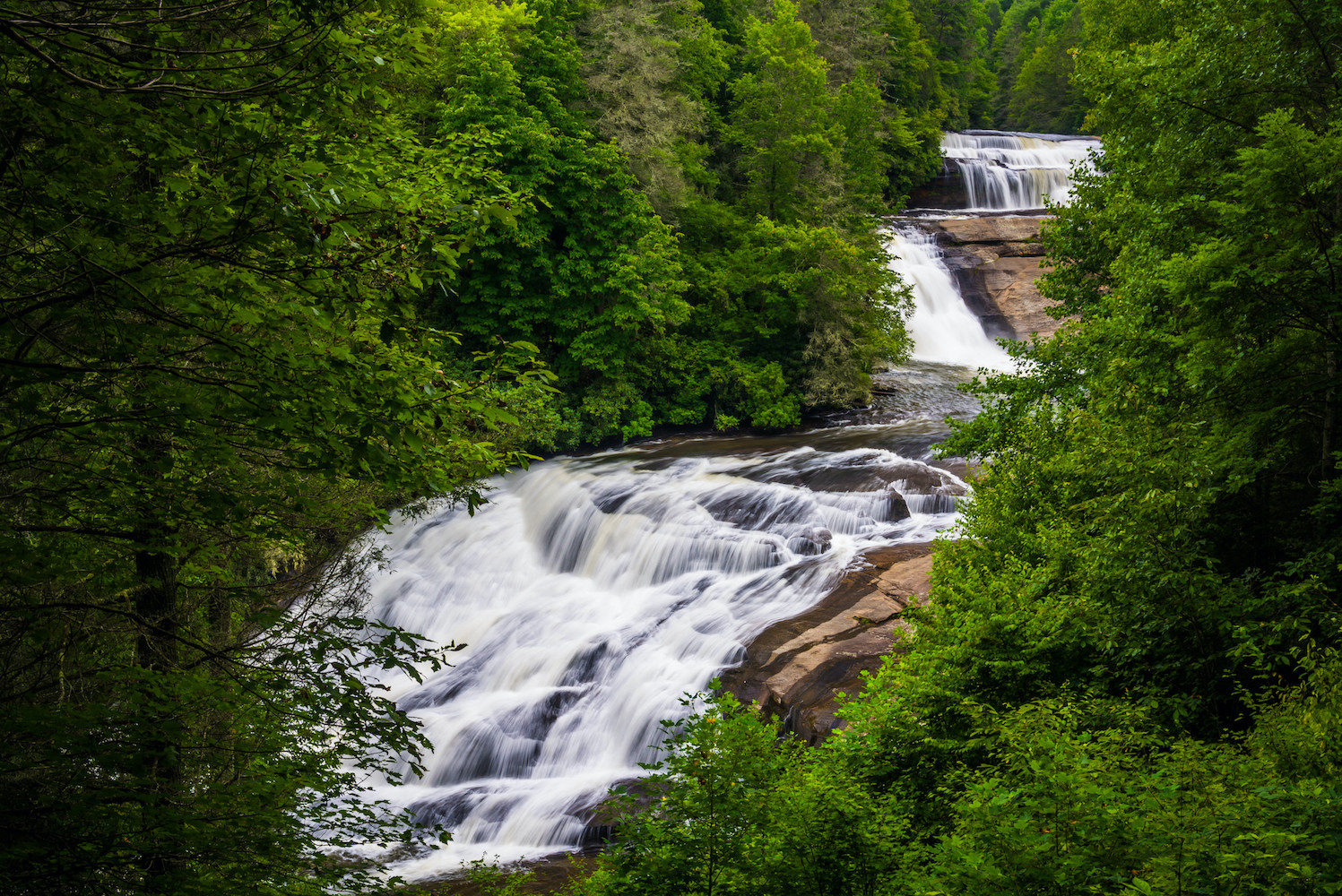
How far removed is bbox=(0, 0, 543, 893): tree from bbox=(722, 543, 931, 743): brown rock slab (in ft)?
19.8

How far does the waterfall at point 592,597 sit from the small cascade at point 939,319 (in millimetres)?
11358

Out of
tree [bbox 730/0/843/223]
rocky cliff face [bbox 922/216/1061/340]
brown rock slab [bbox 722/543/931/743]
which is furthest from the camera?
rocky cliff face [bbox 922/216/1061/340]

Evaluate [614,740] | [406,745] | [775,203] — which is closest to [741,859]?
[406,745]

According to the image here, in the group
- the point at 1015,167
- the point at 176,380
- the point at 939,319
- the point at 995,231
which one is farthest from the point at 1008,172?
the point at 176,380

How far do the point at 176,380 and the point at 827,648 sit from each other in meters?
8.36

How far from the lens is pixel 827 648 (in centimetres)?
1036

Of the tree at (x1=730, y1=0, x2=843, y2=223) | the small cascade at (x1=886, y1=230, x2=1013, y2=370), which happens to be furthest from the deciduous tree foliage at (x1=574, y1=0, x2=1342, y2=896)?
the small cascade at (x1=886, y1=230, x2=1013, y2=370)

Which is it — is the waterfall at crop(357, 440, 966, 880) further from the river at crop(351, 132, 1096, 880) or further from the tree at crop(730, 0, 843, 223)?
the tree at crop(730, 0, 843, 223)

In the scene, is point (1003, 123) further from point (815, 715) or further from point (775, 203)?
point (815, 715)

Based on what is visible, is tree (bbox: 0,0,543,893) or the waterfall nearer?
tree (bbox: 0,0,543,893)

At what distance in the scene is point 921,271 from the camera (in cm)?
3041

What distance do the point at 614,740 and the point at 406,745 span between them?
758cm

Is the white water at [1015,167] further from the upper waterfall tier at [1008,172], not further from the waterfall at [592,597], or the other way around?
the waterfall at [592,597]

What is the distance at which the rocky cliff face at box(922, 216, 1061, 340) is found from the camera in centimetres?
2917
